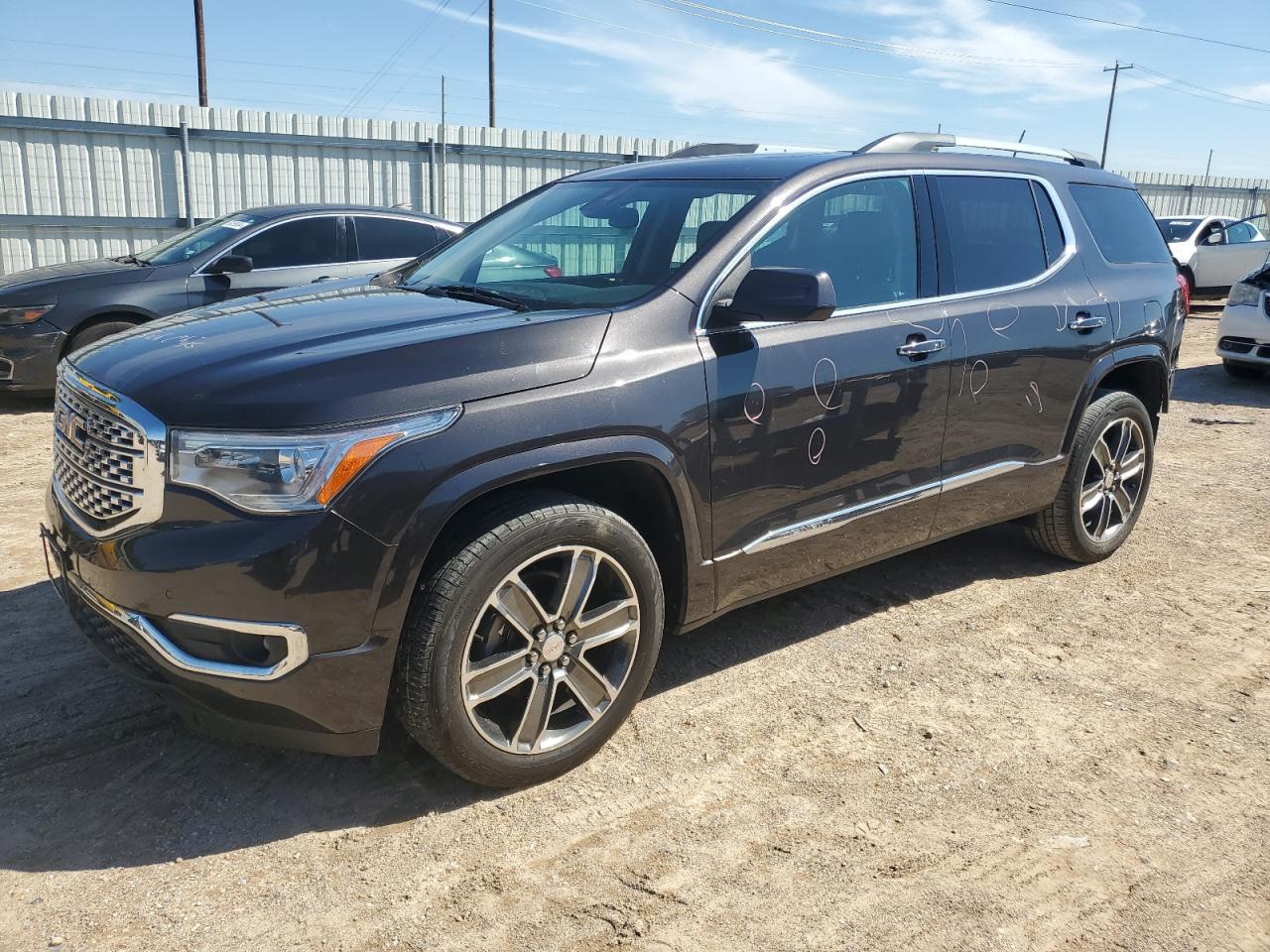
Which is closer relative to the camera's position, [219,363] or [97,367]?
[219,363]

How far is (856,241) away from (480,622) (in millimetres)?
2022

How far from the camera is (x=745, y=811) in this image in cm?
301

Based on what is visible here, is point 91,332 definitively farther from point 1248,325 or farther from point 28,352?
point 1248,325

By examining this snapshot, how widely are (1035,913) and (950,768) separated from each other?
→ 68cm

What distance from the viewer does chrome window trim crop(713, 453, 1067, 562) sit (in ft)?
11.5

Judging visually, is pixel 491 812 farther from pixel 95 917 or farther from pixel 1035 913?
pixel 1035 913

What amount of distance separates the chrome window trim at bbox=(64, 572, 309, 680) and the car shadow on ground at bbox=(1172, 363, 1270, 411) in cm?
980

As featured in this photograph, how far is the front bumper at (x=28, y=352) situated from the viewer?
25.8 ft

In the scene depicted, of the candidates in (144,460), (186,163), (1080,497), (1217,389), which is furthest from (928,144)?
(186,163)

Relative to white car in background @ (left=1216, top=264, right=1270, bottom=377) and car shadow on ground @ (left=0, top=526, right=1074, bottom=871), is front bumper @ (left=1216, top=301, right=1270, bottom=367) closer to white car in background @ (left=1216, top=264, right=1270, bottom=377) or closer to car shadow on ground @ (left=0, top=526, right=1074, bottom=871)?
white car in background @ (left=1216, top=264, right=1270, bottom=377)

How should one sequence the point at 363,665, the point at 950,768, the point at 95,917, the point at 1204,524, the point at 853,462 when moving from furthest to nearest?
the point at 1204,524 < the point at 853,462 < the point at 950,768 < the point at 363,665 < the point at 95,917

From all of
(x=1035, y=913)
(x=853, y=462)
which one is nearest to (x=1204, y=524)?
(x=853, y=462)

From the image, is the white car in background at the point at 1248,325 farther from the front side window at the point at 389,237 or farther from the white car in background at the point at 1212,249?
the front side window at the point at 389,237

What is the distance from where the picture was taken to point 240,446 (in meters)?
2.55
